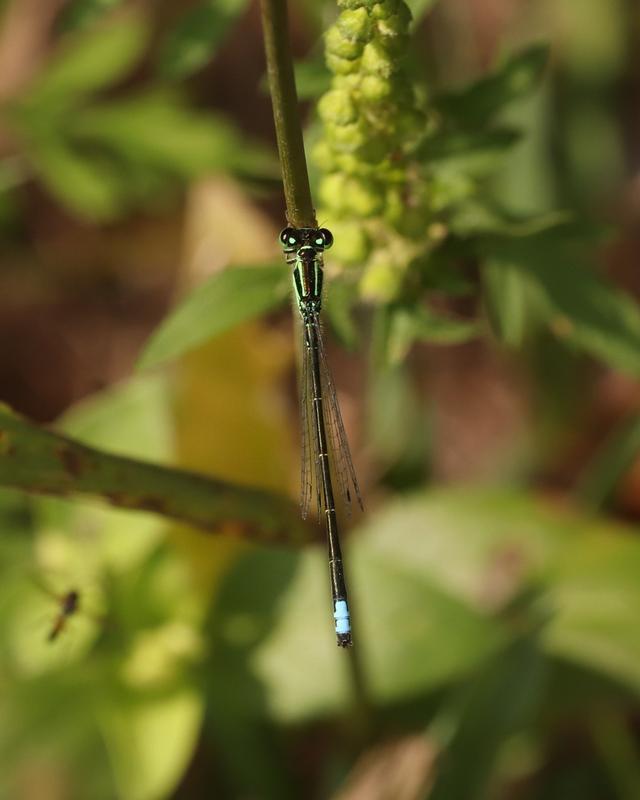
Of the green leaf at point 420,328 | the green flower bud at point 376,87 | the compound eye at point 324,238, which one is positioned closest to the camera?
the green flower bud at point 376,87

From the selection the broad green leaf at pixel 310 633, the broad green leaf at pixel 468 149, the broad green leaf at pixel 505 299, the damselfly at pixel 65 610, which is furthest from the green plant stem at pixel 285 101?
the broad green leaf at pixel 310 633

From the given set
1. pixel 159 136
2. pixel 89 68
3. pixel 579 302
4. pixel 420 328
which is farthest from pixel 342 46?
pixel 89 68

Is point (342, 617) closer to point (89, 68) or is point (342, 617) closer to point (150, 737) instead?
point (150, 737)

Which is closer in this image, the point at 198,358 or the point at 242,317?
the point at 242,317

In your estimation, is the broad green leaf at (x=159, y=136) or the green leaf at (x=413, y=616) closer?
the green leaf at (x=413, y=616)

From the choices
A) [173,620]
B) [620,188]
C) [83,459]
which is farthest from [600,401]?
[83,459]

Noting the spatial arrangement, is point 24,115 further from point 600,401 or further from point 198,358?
point 600,401

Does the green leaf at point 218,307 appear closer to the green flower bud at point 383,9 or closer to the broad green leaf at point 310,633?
the green flower bud at point 383,9
